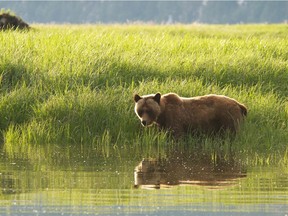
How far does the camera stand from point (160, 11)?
419 ft

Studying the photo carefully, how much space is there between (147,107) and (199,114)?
2.87 ft

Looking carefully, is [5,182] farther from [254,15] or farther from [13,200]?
[254,15]

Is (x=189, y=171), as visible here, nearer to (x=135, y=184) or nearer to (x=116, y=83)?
(x=135, y=184)

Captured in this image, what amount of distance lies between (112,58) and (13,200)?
26.6ft

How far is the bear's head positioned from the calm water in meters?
0.54

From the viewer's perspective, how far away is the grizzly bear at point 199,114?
13.8 m

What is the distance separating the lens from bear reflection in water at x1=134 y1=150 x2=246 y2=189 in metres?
10.2

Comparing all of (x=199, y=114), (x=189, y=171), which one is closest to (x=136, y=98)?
(x=199, y=114)

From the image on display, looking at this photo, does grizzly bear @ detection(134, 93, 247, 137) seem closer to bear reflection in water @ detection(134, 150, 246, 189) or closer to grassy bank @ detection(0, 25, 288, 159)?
grassy bank @ detection(0, 25, 288, 159)

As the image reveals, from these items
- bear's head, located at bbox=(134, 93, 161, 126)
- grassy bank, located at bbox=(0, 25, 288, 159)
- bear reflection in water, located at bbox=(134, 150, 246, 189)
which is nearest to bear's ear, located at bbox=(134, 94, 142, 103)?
bear's head, located at bbox=(134, 93, 161, 126)

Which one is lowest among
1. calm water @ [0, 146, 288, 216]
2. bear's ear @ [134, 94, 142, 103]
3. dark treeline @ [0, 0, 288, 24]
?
calm water @ [0, 146, 288, 216]

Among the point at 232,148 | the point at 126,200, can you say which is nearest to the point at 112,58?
the point at 232,148

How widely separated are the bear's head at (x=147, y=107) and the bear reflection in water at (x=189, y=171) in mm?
885

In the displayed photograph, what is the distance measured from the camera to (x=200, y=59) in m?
17.6
